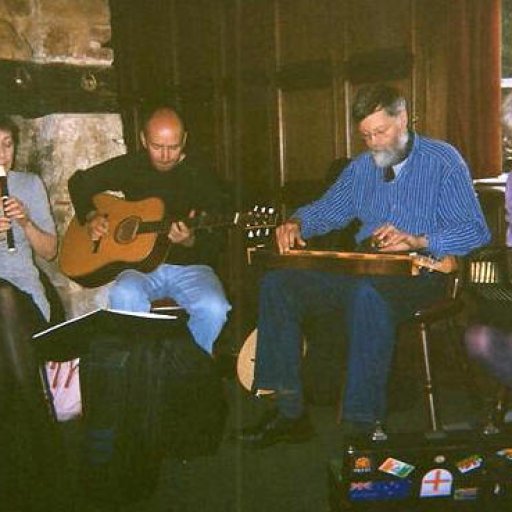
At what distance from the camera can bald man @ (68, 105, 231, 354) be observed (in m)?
3.45

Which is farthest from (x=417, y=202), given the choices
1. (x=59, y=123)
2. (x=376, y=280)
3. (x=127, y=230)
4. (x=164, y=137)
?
(x=59, y=123)

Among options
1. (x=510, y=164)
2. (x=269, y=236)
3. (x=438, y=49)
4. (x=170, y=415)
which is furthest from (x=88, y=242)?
(x=510, y=164)

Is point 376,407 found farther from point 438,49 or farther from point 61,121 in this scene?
point 61,121

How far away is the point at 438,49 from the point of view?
3656 mm

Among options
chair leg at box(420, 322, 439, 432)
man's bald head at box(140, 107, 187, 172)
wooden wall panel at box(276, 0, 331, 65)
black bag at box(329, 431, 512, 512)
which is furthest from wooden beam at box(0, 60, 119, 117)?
black bag at box(329, 431, 512, 512)

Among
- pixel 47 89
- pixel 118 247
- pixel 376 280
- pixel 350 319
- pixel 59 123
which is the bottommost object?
pixel 350 319

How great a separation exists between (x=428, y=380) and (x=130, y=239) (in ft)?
5.13

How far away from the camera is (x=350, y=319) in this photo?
119 inches

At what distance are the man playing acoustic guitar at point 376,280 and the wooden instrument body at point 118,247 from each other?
0.63 metres

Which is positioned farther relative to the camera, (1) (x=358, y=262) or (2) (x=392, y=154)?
(2) (x=392, y=154)

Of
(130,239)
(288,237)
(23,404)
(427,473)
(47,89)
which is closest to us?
(427,473)

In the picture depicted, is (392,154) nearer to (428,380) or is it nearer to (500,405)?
(428,380)

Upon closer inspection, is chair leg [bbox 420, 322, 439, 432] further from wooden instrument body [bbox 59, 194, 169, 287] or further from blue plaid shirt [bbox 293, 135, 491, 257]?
wooden instrument body [bbox 59, 194, 169, 287]

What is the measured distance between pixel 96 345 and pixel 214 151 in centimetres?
222
